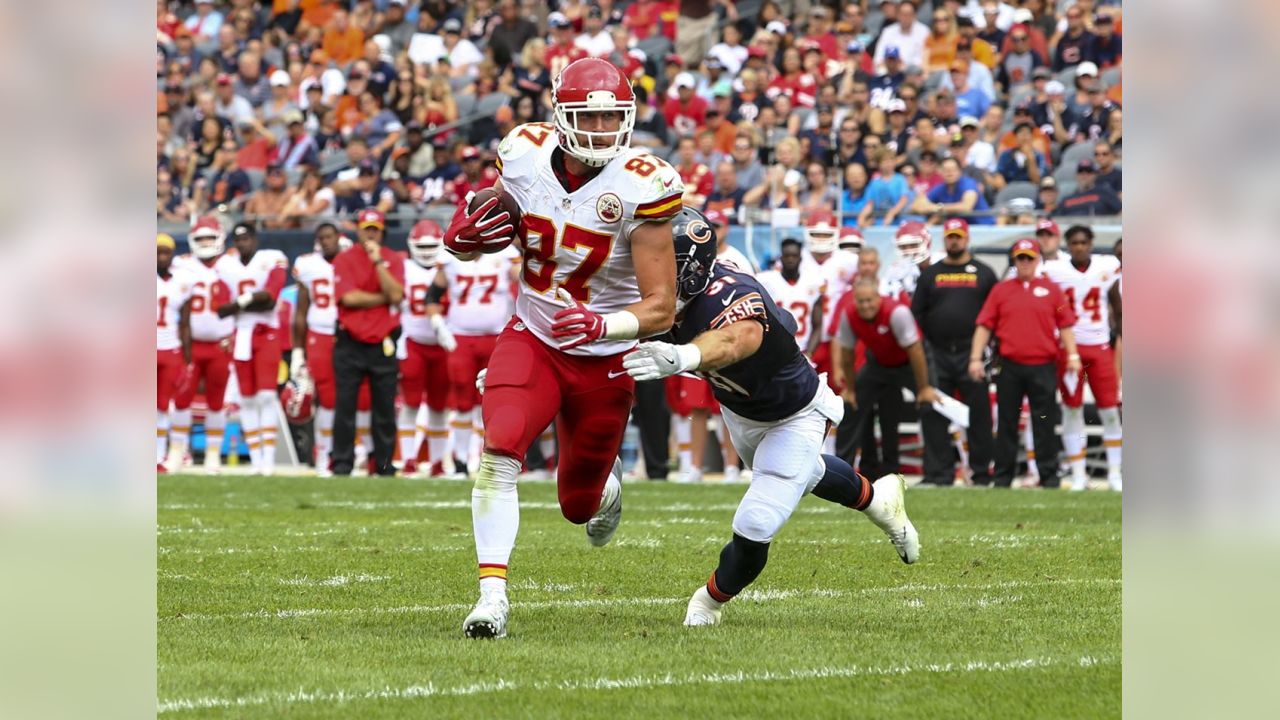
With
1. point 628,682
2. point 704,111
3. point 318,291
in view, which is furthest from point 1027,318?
point 628,682

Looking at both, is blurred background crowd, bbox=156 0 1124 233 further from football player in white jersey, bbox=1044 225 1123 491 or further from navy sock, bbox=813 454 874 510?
navy sock, bbox=813 454 874 510

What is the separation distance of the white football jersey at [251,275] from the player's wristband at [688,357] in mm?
9876

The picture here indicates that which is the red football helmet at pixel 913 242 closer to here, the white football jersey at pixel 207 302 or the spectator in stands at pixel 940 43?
the spectator in stands at pixel 940 43

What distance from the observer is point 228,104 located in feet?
67.3

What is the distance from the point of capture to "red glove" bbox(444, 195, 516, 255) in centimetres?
551

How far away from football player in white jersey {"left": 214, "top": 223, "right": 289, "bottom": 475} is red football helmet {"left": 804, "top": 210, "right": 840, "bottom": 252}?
14.5 feet

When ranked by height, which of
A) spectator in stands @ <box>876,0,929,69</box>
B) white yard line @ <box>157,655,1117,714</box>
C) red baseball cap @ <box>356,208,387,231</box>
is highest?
spectator in stands @ <box>876,0,929,69</box>

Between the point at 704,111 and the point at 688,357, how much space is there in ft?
42.0

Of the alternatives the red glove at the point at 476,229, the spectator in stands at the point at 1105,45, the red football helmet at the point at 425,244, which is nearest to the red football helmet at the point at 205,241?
the red football helmet at the point at 425,244

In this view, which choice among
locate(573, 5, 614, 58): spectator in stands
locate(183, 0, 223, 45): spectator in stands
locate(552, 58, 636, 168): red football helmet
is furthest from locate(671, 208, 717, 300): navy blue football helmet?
locate(183, 0, 223, 45): spectator in stands
